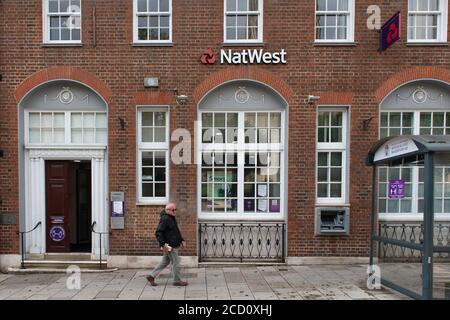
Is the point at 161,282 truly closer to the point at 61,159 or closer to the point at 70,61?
the point at 61,159

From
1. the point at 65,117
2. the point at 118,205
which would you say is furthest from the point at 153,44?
the point at 118,205

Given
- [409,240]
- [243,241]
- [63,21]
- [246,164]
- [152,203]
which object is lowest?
[243,241]

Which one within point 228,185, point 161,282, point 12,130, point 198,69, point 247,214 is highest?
point 198,69

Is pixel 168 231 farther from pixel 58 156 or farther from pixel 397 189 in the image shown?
pixel 397 189

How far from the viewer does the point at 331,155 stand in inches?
343

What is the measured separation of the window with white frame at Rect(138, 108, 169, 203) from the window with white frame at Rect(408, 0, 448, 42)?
6.56 m

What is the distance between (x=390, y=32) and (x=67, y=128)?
8151 mm

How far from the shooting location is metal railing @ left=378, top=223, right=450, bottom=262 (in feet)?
20.1

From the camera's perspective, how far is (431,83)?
8.62 metres

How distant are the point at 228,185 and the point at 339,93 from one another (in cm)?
359

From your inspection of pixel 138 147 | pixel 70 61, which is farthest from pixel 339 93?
pixel 70 61

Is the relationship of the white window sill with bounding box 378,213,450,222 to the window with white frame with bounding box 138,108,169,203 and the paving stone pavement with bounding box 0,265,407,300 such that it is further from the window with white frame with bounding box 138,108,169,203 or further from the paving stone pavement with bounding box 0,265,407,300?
the window with white frame with bounding box 138,108,169,203

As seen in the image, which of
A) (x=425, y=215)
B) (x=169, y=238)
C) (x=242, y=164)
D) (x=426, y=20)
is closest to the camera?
(x=425, y=215)

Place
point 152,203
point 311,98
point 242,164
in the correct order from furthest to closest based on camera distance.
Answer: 1. point 242,164
2. point 152,203
3. point 311,98
